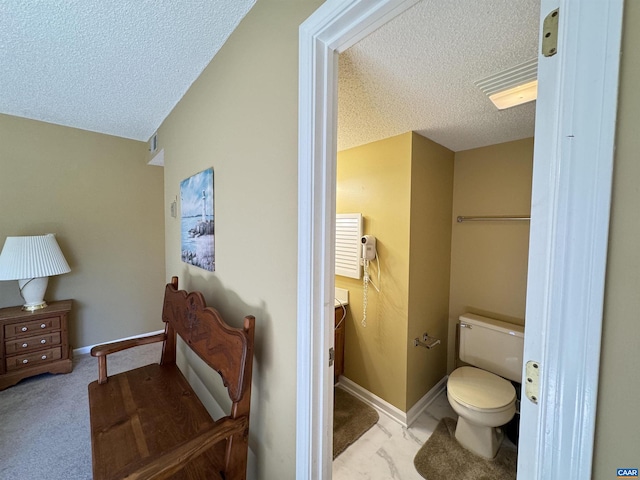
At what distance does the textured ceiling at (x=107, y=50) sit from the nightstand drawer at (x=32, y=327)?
75.0 inches

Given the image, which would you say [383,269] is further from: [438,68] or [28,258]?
[28,258]

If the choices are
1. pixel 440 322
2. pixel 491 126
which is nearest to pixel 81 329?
pixel 440 322

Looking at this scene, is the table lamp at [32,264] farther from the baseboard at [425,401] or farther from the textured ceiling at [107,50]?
the baseboard at [425,401]

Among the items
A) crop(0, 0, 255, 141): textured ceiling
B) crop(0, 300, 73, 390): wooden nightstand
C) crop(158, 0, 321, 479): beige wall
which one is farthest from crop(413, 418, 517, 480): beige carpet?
crop(0, 300, 73, 390): wooden nightstand

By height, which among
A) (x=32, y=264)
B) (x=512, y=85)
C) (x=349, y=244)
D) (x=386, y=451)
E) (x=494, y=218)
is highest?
(x=512, y=85)

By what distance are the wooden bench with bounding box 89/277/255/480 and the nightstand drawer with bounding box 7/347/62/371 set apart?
4.79ft

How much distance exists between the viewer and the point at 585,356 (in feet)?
1.31

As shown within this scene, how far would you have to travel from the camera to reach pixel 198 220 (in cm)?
167

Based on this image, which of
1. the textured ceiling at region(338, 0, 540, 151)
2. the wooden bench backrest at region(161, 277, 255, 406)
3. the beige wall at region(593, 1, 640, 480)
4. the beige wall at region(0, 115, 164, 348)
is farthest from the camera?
the beige wall at region(0, 115, 164, 348)

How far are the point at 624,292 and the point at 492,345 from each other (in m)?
1.91

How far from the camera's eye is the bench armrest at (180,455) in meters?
0.76

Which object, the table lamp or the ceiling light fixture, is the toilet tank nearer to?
the ceiling light fixture

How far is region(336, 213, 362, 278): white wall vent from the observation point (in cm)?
211

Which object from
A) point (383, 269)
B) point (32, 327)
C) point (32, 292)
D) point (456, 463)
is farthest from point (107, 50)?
point (456, 463)
